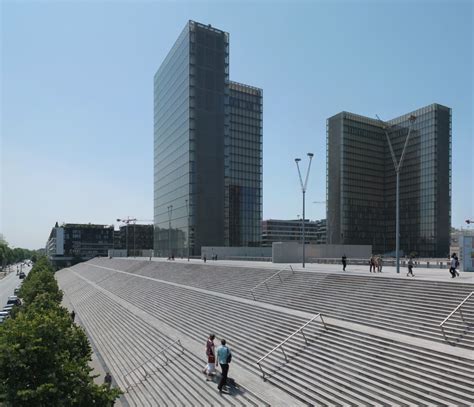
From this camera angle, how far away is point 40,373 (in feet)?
32.7

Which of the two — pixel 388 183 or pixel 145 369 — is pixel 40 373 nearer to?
pixel 145 369

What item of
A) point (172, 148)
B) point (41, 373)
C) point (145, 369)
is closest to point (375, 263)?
point (145, 369)

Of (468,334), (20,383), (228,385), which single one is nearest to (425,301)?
(468,334)

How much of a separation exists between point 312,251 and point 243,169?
140 feet

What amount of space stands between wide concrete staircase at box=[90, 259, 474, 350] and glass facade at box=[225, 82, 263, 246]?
55.1 meters

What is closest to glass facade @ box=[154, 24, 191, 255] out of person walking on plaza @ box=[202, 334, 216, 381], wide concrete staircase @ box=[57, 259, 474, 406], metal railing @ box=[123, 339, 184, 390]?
wide concrete staircase @ box=[57, 259, 474, 406]

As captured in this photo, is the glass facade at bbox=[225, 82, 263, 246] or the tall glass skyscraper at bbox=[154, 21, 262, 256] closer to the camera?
the tall glass skyscraper at bbox=[154, 21, 262, 256]

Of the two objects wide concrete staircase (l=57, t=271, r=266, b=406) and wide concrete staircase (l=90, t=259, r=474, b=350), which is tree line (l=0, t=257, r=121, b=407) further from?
wide concrete staircase (l=90, t=259, r=474, b=350)

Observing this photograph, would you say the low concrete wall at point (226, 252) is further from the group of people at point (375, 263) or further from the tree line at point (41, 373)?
the tree line at point (41, 373)

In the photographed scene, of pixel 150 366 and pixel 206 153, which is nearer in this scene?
pixel 150 366

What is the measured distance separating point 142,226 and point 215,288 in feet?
431

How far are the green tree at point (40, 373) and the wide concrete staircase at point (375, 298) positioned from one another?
11.0m

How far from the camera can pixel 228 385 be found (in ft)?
45.5

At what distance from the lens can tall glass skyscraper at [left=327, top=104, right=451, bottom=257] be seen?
113 meters
